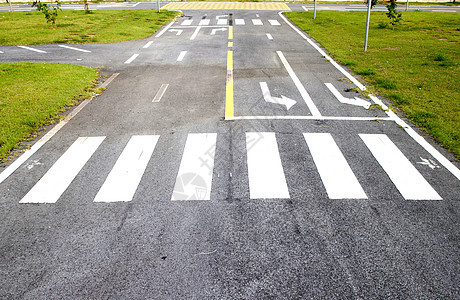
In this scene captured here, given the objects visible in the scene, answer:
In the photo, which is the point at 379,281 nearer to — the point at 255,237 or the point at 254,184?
the point at 255,237

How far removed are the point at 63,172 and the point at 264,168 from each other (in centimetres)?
337

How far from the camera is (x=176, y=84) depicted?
33.9ft

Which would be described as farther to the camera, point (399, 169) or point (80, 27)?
point (80, 27)

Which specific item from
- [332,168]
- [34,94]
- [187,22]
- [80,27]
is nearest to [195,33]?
[187,22]

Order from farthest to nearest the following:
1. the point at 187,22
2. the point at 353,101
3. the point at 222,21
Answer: the point at 222,21
the point at 187,22
the point at 353,101

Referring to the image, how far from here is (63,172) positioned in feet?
18.6

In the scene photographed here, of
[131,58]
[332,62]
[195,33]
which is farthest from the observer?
[195,33]

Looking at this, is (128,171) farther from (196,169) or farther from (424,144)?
(424,144)

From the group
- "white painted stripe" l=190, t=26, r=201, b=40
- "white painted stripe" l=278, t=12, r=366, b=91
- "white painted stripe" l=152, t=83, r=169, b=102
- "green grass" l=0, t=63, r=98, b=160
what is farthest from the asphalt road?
"white painted stripe" l=190, t=26, r=201, b=40

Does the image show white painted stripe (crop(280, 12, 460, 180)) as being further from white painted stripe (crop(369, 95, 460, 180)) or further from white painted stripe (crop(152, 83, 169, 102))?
white painted stripe (crop(152, 83, 169, 102))

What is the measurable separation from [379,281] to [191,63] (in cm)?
1082

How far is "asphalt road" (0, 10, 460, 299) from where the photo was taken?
3576mm

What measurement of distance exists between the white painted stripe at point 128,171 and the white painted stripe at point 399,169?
4.07 meters

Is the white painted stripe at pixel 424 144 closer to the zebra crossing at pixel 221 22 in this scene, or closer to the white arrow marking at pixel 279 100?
the white arrow marking at pixel 279 100
